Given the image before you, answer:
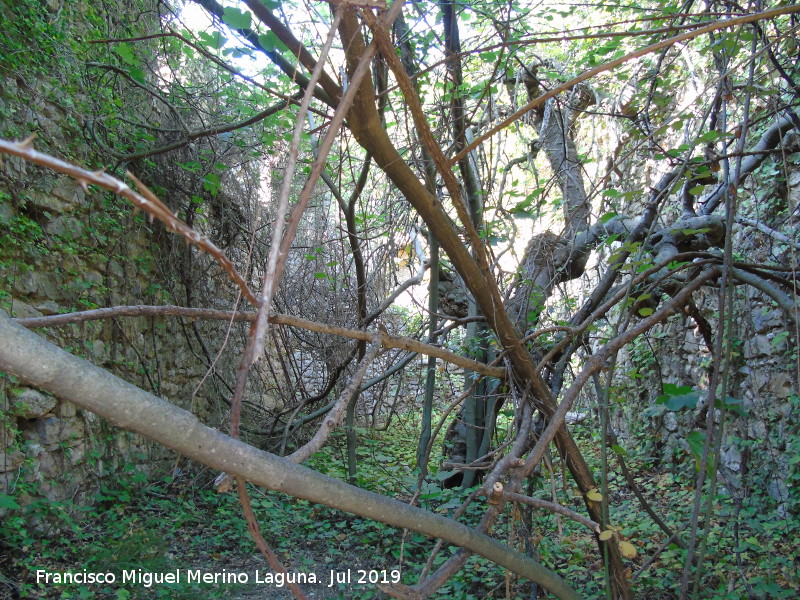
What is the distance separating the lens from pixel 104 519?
321 centimetres

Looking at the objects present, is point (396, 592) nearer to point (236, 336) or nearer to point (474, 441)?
point (474, 441)

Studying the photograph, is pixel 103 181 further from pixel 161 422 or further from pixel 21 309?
pixel 21 309

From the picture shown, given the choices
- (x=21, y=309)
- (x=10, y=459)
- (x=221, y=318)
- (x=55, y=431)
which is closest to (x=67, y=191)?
(x=21, y=309)

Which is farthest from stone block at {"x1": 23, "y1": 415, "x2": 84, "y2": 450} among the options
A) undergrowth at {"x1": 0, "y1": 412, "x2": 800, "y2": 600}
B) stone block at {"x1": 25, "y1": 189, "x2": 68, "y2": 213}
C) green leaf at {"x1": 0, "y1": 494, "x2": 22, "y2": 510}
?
stone block at {"x1": 25, "y1": 189, "x2": 68, "y2": 213}

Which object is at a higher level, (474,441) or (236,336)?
(236,336)

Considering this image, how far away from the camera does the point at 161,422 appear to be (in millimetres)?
823

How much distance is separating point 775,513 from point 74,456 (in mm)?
4092

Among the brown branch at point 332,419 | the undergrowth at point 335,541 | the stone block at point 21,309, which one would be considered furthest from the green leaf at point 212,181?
the brown branch at point 332,419

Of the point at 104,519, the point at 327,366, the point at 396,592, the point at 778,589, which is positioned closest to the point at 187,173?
the point at 327,366

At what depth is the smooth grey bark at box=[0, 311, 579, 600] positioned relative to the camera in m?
0.72

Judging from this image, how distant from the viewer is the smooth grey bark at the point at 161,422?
0.72 metres

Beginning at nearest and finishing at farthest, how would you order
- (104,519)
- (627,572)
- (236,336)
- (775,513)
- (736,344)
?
(627,572) → (775,513) → (104,519) → (736,344) → (236,336)

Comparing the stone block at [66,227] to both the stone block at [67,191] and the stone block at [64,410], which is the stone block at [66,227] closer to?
the stone block at [67,191]

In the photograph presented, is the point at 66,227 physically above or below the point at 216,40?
below
